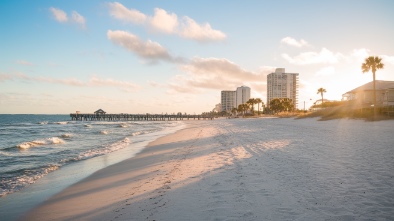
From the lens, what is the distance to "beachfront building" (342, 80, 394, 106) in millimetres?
38562

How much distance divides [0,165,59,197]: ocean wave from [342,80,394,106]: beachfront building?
4705 cm

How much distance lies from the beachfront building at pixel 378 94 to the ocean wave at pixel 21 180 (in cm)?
4705

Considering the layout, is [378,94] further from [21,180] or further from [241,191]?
[21,180]

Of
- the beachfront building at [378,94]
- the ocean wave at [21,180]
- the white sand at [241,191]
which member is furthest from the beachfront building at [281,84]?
the ocean wave at [21,180]

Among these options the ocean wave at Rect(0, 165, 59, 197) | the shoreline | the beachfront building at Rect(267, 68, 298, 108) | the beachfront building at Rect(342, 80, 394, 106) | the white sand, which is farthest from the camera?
the beachfront building at Rect(267, 68, 298, 108)

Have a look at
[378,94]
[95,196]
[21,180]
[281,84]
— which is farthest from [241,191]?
[281,84]

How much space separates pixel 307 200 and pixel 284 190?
2.53ft

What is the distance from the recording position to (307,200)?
527 centimetres

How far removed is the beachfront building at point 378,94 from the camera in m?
38.6

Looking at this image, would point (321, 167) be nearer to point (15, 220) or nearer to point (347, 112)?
point (15, 220)

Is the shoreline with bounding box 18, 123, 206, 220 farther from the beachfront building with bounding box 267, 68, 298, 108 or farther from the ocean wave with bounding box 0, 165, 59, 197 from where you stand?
the beachfront building with bounding box 267, 68, 298, 108

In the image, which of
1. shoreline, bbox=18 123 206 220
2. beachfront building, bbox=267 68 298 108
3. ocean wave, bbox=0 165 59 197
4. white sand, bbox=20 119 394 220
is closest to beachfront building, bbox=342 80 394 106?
white sand, bbox=20 119 394 220

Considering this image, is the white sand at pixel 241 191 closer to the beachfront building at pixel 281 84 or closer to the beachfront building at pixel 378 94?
the beachfront building at pixel 378 94

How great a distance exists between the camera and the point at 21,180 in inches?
348
